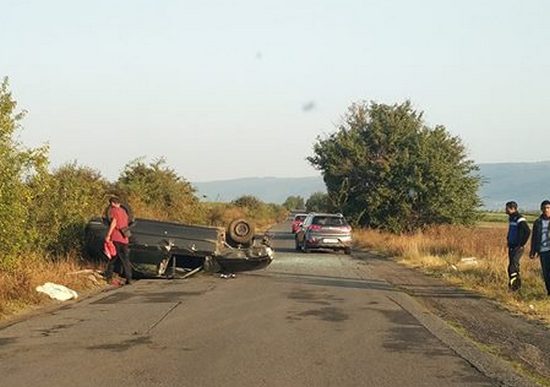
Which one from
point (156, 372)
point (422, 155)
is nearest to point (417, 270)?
point (156, 372)

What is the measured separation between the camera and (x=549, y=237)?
589 inches

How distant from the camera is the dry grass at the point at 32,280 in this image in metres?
12.5

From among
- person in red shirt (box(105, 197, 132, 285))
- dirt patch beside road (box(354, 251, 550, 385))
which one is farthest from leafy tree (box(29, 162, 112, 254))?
dirt patch beside road (box(354, 251, 550, 385))

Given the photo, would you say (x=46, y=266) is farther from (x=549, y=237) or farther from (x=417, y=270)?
(x=417, y=270)

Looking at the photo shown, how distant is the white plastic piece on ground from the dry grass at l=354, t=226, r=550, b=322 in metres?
8.19

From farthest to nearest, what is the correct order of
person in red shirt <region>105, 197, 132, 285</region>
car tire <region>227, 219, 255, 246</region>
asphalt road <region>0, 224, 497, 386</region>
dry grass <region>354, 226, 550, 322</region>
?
car tire <region>227, 219, 255, 246</region> < person in red shirt <region>105, 197, 132, 285</region> < dry grass <region>354, 226, 550, 322</region> < asphalt road <region>0, 224, 497, 386</region>

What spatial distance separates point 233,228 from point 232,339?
10924 millimetres

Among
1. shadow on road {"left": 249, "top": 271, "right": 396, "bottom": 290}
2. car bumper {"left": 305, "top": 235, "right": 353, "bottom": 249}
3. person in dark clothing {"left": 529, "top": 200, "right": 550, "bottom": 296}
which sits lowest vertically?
shadow on road {"left": 249, "top": 271, "right": 396, "bottom": 290}

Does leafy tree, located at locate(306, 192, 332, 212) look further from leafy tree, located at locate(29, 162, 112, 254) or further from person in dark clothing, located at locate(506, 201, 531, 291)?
person in dark clothing, located at locate(506, 201, 531, 291)

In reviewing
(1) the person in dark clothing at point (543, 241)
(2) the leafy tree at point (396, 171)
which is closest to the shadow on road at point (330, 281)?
(1) the person in dark clothing at point (543, 241)

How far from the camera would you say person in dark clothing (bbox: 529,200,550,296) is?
14.9 m

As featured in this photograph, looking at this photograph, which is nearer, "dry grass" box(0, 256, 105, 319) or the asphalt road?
the asphalt road

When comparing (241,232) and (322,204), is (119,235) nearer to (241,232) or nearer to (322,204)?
(241,232)

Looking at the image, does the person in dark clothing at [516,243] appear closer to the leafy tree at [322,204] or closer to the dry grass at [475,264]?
the dry grass at [475,264]
